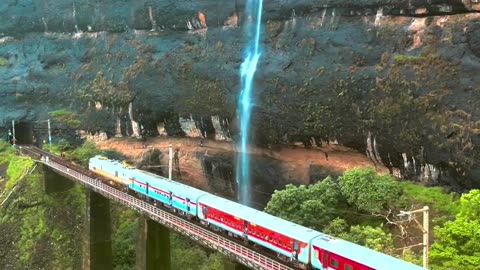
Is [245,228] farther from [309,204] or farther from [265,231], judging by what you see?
[309,204]

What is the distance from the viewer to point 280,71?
110 feet

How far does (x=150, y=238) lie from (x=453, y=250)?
1452 cm

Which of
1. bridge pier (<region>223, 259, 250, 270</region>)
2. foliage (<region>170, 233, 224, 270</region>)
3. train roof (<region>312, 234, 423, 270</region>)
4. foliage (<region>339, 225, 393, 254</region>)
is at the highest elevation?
train roof (<region>312, 234, 423, 270</region>)

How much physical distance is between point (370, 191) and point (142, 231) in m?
12.2

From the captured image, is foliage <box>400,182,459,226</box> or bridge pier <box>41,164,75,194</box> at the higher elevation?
foliage <box>400,182,459,226</box>

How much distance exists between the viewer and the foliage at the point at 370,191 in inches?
950

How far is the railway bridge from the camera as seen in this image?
18.7 metres

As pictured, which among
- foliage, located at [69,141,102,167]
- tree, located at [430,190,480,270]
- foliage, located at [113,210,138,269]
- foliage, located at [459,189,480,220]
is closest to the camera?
tree, located at [430,190,480,270]

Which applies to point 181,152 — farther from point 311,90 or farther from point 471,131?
point 471,131

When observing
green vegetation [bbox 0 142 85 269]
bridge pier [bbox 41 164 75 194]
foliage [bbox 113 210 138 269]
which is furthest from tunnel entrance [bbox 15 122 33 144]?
foliage [bbox 113 210 138 269]

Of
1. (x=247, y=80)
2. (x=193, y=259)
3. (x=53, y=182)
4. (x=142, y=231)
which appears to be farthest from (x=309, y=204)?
(x=53, y=182)

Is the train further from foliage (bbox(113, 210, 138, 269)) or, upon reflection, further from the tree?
foliage (bbox(113, 210, 138, 269))

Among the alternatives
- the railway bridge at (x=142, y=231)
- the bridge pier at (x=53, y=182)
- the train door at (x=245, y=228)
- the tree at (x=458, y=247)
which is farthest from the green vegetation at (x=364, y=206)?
the bridge pier at (x=53, y=182)

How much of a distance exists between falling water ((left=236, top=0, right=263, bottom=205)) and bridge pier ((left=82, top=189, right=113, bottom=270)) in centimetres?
1117
